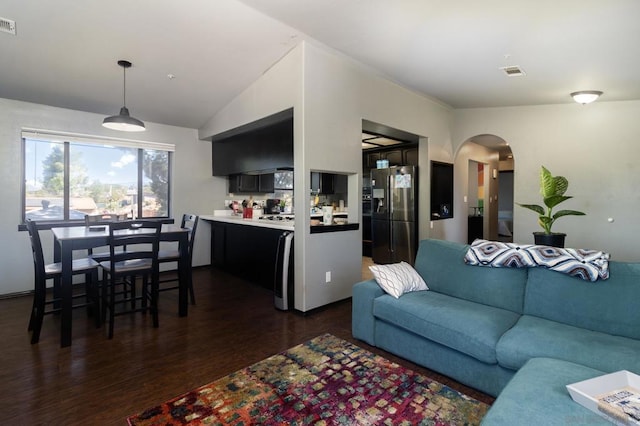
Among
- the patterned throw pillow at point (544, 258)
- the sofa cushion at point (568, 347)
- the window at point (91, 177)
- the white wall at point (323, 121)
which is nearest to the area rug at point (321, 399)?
the sofa cushion at point (568, 347)

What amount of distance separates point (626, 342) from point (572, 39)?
246cm

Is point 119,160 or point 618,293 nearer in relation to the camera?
point 618,293

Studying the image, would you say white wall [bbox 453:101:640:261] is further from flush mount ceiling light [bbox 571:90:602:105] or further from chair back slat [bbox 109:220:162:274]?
chair back slat [bbox 109:220:162:274]

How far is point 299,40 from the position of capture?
328cm

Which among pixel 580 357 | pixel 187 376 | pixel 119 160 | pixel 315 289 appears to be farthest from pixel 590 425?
pixel 119 160

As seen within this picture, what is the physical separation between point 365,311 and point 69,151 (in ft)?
15.2

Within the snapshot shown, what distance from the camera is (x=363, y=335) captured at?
2.72 metres

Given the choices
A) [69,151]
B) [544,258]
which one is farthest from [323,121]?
[69,151]

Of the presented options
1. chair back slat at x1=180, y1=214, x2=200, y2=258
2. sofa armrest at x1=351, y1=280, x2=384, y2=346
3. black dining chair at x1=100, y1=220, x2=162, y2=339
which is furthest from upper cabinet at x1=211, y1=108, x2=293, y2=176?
sofa armrest at x1=351, y1=280, x2=384, y2=346

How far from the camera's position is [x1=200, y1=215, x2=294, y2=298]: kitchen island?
4119mm

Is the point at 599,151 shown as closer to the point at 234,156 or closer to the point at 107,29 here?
the point at 234,156

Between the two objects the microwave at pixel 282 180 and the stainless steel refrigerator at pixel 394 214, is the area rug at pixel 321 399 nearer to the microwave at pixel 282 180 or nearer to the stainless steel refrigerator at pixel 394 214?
the stainless steel refrigerator at pixel 394 214

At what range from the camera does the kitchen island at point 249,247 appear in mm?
4119

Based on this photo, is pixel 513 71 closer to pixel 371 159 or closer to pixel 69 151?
pixel 371 159
